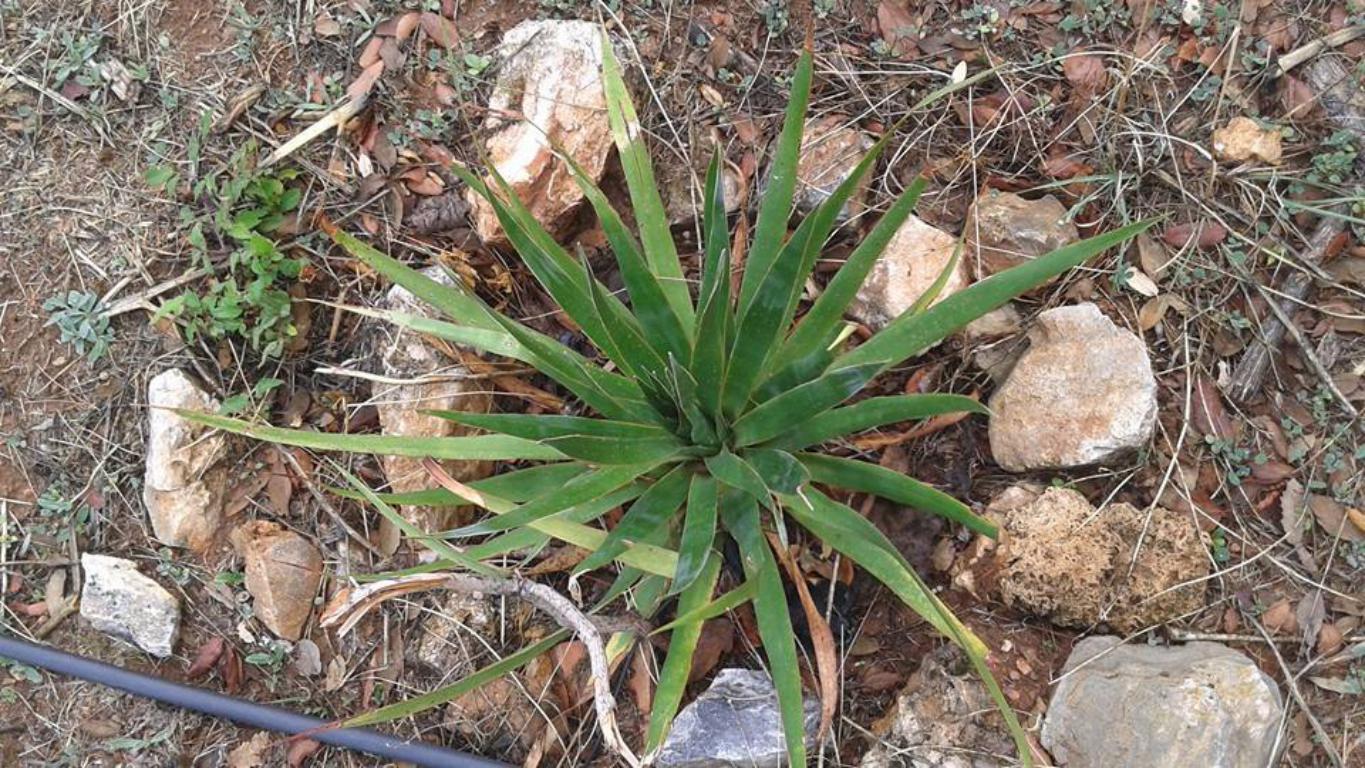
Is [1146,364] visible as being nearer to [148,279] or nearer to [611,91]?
[611,91]

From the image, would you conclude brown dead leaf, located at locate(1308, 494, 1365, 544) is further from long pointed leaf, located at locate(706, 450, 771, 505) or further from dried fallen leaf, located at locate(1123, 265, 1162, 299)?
long pointed leaf, located at locate(706, 450, 771, 505)

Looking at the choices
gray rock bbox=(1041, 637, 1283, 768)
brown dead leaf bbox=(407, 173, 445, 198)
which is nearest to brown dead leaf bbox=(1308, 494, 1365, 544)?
gray rock bbox=(1041, 637, 1283, 768)

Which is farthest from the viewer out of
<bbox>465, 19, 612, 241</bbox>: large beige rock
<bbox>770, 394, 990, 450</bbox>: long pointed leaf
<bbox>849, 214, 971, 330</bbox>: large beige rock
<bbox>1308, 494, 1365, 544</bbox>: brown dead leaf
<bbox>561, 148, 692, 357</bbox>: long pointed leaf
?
<bbox>465, 19, 612, 241</bbox>: large beige rock

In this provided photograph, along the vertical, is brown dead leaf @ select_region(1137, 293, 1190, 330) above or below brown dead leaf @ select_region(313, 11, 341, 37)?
below

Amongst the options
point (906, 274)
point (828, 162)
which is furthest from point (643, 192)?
point (906, 274)

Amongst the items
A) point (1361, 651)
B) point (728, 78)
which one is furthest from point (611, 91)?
point (1361, 651)

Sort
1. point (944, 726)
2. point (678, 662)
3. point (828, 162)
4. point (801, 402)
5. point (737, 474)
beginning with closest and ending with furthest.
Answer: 1. point (801, 402)
2. point (737, 474)
3. point (678, 662)
4. point (944, 726)
5. point (828, 162)

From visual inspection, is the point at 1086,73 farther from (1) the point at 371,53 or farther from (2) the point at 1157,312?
(1) the point at 371,53
